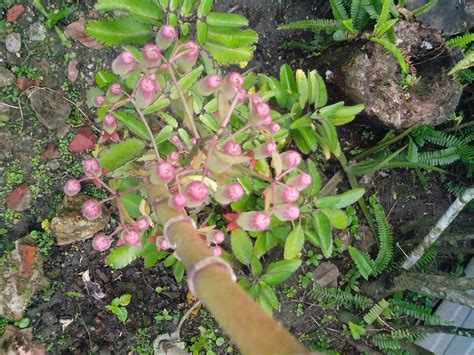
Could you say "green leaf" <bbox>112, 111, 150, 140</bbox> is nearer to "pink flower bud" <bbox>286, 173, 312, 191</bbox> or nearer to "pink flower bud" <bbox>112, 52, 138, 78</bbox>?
"pink flower bud" <bbox>112, 52, 138, 78</bbox>

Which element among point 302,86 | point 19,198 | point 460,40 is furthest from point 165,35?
point 460,40

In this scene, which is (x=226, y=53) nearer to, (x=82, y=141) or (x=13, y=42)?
(x=82, y=141)

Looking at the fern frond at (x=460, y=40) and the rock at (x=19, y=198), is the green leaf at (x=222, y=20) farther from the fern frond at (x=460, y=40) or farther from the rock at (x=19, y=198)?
the fern frond at (x=460, y=40)

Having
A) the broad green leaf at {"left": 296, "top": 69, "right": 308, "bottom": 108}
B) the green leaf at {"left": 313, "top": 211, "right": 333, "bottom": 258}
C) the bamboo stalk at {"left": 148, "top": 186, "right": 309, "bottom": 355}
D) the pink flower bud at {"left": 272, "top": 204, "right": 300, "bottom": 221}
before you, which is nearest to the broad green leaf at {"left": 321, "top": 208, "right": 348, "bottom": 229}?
the green leaf at {"left": 313, "top": 211, "right": 333, "bottom": 258}

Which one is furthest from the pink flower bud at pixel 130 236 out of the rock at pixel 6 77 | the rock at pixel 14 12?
the rock at pixel 14 12

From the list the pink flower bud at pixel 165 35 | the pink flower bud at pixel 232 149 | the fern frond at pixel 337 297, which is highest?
the pink flower bud at pixel 165 35

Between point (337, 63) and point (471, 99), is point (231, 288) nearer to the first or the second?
point (337, 63)
